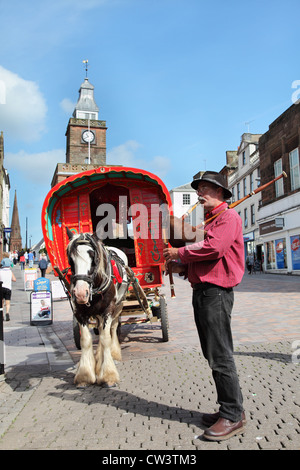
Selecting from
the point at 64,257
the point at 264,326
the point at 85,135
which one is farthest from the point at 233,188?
the point at 64,257

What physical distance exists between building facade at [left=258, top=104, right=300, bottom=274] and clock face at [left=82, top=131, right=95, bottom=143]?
40.9 metres

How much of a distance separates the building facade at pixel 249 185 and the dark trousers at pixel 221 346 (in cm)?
3276

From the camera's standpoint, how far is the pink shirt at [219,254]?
9.93ft

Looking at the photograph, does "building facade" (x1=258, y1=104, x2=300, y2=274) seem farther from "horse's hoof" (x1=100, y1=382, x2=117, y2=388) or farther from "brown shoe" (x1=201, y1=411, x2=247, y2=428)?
"brown shoe" (x1=201, y1=411, x2=247, y2=428)

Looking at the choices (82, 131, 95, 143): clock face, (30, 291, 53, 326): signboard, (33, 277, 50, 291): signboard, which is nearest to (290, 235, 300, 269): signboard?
(33, 277, 50, 291): signboard

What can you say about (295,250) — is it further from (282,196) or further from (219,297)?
(219,297)

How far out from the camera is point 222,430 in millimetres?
2943

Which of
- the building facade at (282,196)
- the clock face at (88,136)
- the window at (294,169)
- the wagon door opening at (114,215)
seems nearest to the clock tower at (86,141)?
the clock face at (88,136)

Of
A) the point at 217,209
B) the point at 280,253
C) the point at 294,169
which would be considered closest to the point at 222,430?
the point at 217,209

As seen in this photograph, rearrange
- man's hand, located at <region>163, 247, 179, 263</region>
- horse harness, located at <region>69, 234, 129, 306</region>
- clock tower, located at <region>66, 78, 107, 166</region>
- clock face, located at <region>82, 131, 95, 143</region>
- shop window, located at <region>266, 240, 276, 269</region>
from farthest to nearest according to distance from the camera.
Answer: clock face, located at <region>82, 131, 95, 143</region>
clock tower, located at <region>66, 78, 107, 166</region>
shop window, located at <region>266, 240, 276, 269</region>
horse harness, located at <region>69, 234, 129, 306</region>
man's hand, located at <region>163, 247, 179, 263</region>

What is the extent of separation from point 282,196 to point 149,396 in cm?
2429

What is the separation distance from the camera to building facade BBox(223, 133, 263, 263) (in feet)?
118

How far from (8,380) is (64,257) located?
6.44 feet

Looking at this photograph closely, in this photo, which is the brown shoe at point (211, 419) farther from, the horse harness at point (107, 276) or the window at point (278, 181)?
the window at point (278, 181)
